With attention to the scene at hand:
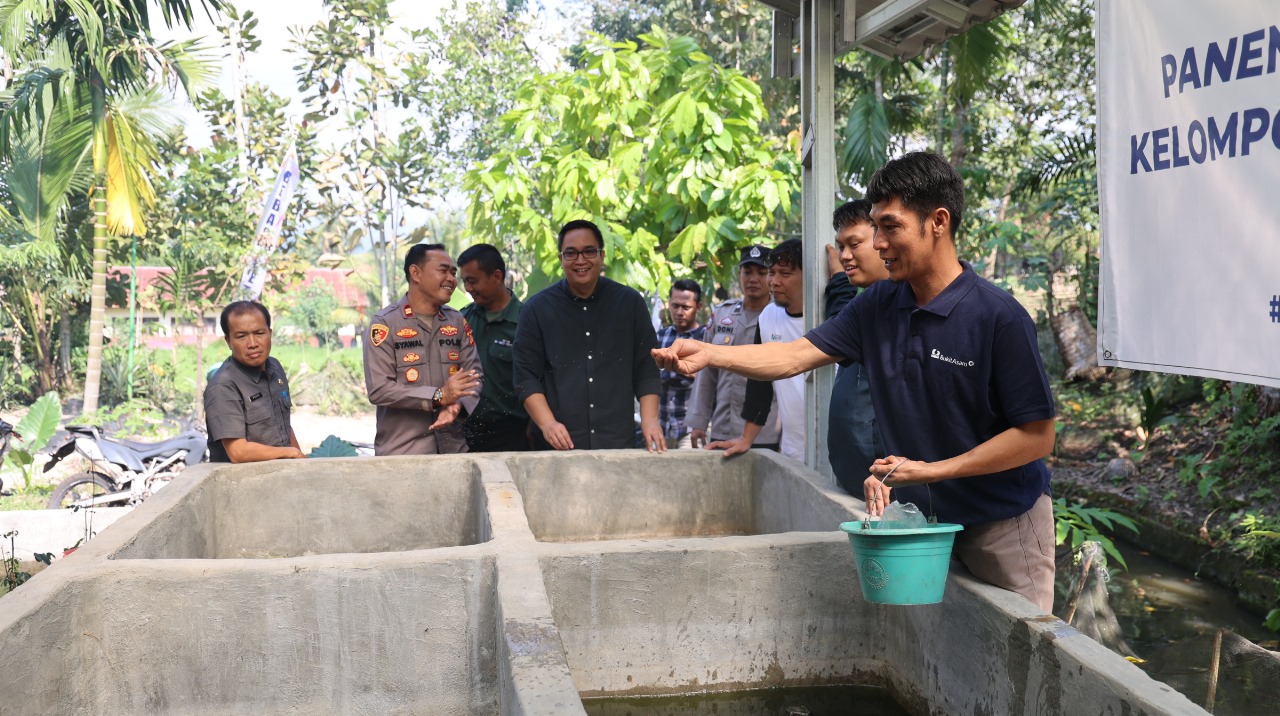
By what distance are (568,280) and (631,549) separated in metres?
1.90

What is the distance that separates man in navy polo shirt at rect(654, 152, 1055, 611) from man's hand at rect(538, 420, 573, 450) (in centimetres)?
194

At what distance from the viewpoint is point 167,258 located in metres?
15.7

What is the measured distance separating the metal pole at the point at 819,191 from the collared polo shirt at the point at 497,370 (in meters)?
1.64

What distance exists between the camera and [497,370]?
562 centimetres

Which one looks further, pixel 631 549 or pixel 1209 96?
pixel 631 549

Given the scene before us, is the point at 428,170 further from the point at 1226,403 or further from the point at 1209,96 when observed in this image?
the point at 1209,96

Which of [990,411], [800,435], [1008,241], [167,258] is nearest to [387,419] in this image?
[800,435]

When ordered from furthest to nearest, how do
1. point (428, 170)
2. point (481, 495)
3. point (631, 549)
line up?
1. point (428, 170)
2. point (481, 495)
3. point (631, 549)

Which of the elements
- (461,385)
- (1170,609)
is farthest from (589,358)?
(1170,609)

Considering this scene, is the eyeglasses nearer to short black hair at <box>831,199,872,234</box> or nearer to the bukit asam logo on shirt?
short black hair at <box>831,199,872,234</box>

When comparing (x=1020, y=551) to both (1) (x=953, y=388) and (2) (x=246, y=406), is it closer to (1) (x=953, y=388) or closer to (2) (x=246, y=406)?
(1) (x=953, y=388)

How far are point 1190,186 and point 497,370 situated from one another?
3.90 metres

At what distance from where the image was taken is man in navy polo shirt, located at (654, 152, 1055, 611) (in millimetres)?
2461

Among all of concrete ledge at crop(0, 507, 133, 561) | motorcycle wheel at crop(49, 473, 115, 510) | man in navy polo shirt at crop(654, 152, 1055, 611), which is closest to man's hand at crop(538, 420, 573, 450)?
man in navy polo shirt at crop(654, 152, 1055, 611)
